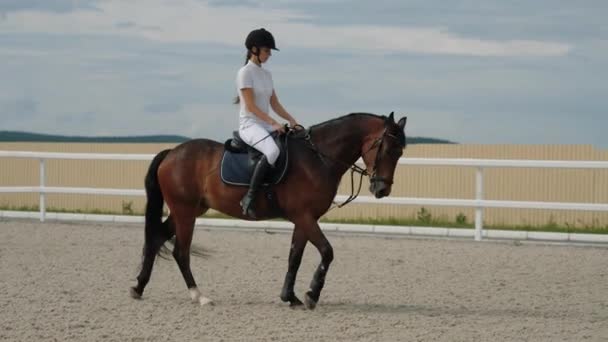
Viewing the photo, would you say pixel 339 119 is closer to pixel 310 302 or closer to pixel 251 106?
pixel 251 106

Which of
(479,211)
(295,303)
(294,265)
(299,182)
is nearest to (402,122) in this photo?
(299,182)

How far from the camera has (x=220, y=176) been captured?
9.26 meters

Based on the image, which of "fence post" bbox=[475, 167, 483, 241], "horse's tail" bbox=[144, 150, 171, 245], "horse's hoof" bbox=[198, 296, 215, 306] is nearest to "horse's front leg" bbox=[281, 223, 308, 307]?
"horse's hoof" bbox=[198, 296, 215, 306]

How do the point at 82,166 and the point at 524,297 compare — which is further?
the point at 82,166

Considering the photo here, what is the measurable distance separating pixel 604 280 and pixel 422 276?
6.53 ft

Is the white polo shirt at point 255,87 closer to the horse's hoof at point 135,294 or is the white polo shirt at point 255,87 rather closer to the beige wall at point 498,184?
the horse's hoof at point 135,294

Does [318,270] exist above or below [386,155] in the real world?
below

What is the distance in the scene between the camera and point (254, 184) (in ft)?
29.3

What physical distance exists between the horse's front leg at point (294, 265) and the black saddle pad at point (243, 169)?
0.47m

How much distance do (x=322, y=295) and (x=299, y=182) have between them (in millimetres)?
1449

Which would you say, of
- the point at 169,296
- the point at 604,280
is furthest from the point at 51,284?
the point at 604,280

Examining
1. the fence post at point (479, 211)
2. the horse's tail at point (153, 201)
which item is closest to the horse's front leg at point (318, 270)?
the horse's tail at point (153, 201)

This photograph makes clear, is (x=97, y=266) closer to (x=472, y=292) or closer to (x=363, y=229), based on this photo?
(x=472, y=292)

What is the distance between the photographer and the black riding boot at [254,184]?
8.90 m
